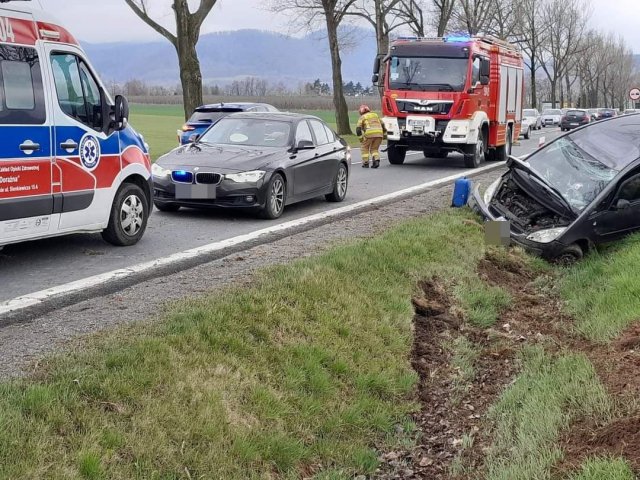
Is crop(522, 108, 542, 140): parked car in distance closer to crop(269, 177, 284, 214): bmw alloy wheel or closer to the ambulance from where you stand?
crop(269, 177, 284, 214): bmw alloy wheel

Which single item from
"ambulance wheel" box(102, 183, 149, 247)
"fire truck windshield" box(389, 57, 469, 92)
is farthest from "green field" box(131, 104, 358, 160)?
"ambulance wheel" box(102, 183, 149, 247)

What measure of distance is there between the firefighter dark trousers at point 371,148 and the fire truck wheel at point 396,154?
2.52 ft

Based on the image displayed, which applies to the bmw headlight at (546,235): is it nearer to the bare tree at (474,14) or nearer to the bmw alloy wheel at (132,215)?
the bmw alloy wheel at (132,215)

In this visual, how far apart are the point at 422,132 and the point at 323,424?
48.3ft

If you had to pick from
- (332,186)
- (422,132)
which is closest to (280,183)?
(332,186)

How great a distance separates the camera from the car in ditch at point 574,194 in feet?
27.7

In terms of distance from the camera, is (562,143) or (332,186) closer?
(562,143)

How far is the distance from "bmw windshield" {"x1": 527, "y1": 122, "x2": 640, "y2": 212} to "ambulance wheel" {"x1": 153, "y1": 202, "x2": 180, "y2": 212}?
497 centimetres

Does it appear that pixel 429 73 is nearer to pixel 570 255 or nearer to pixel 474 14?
pixel 570 255

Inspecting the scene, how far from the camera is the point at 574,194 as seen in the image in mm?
8789

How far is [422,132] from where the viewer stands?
60.9 ft

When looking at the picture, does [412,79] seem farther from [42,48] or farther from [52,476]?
[52,476]

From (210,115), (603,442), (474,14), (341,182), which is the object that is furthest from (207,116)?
(474,14)

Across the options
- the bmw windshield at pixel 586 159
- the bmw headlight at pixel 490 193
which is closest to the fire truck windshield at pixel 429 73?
the bmw windshield at pixel 586 159
